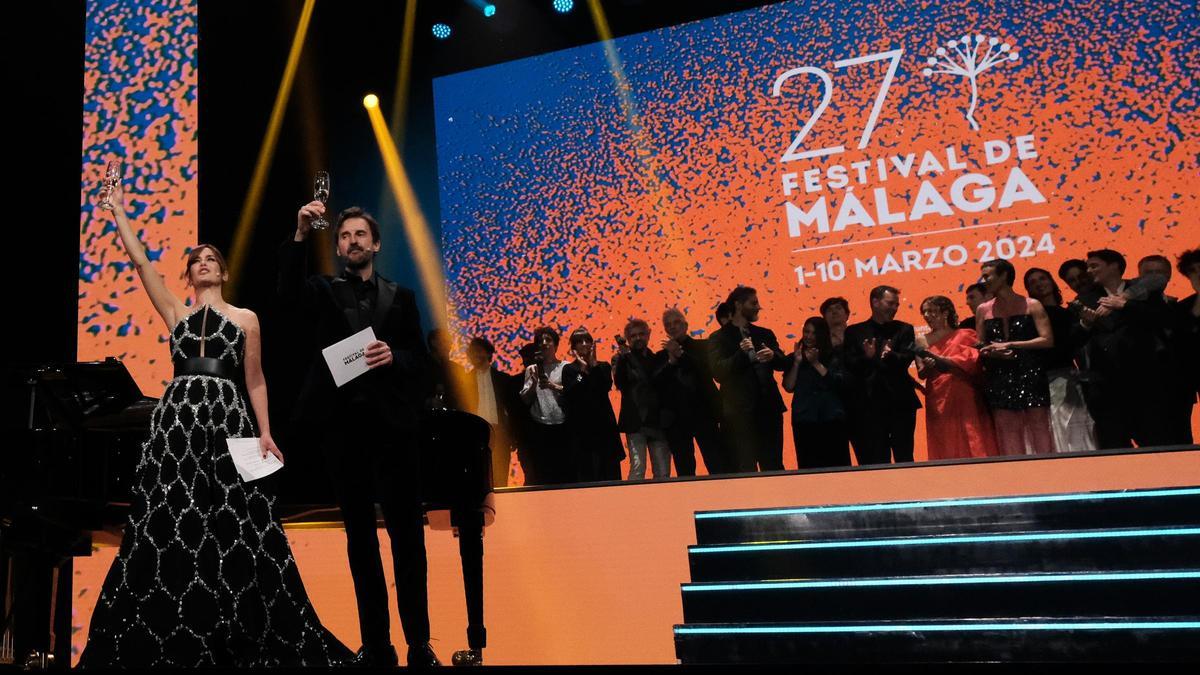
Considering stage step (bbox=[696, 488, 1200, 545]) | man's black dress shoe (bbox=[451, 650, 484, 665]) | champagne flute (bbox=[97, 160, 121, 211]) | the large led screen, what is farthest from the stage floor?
champagne flute (bbox=[97, 160, 121, 211])

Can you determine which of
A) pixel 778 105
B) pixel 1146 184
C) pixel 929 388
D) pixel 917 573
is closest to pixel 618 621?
pixel 917 573

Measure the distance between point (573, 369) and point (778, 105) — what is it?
2003mm

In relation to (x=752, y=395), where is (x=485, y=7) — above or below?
above

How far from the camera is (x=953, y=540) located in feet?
10.7

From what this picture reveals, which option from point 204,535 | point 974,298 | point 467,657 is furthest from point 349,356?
A: point 974,298

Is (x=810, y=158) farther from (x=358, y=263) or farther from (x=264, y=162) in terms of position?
(x=358, y=263)

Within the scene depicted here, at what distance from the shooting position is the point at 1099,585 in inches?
116

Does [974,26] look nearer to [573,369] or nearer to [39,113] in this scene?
[573,369]

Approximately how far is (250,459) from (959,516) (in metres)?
2.29

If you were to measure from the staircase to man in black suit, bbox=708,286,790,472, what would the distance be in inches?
77.7

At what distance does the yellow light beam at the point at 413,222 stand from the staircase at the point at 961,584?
3.41 metres

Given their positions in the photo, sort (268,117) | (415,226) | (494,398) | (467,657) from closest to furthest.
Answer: (467,657) → (268,117) → (494,398) → (415,226)

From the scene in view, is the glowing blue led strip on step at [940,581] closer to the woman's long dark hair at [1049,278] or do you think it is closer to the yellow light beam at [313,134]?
the woman's long dark hair at [1049,278]

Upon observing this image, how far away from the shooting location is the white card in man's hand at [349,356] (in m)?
2.80
